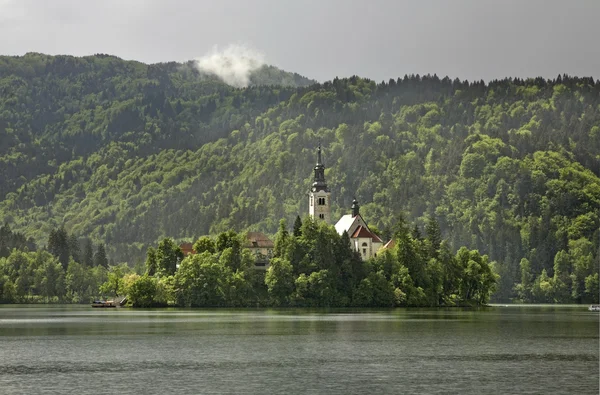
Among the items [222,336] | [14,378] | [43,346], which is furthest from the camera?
[222,336]

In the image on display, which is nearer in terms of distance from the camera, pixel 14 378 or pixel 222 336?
pixel 14 378

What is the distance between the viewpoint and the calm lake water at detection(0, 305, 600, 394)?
73.2 meters

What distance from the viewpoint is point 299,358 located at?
91.8m

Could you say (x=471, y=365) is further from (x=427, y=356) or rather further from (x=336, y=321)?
(x=336, y=321)

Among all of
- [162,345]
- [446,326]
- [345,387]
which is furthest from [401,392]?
[446,326]

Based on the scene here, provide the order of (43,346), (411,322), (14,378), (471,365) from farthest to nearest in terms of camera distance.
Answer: (411,322)
(43,346)
(471,365)
(14,378)

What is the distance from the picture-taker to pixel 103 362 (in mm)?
88625

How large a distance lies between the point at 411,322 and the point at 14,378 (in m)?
80.6

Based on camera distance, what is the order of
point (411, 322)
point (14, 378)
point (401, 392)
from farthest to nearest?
point (411, 322) < point (14, 378) < point (401, 392)

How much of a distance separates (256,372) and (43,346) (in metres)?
32.9

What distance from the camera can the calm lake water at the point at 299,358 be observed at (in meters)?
Result: 73.2

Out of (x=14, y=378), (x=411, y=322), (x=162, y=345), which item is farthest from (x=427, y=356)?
(x=411, y=322)

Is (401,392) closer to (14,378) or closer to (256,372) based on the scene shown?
(256,372)

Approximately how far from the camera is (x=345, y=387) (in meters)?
72.1
